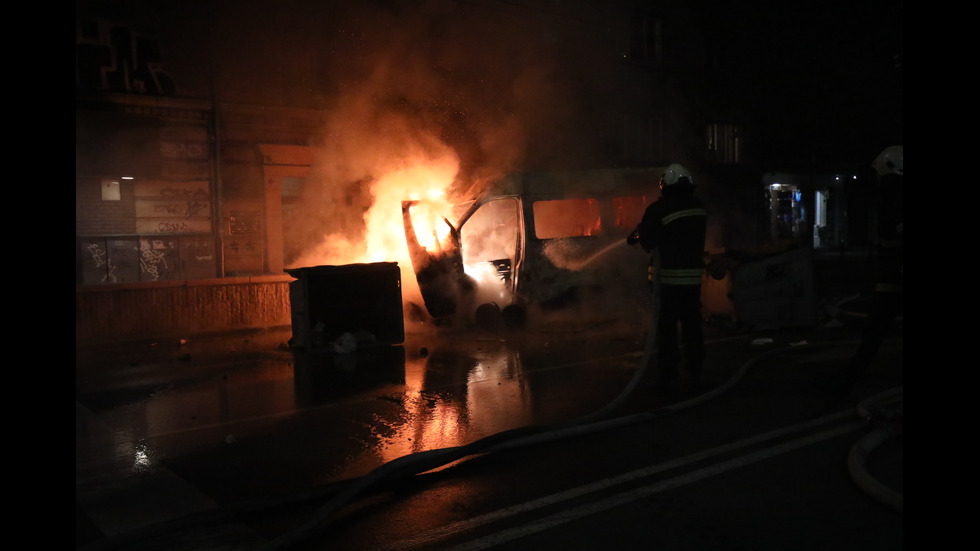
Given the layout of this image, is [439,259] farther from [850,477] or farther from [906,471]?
[906,471]

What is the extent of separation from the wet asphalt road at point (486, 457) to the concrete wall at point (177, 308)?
7.06ft

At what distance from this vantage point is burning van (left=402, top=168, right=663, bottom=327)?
32.7 ft

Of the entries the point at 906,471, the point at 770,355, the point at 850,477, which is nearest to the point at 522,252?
the point at 770,355

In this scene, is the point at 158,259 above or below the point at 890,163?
below

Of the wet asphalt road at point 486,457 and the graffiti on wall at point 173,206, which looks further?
the graffiti on wall at point 173,206

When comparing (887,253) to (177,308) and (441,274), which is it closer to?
(441,274)

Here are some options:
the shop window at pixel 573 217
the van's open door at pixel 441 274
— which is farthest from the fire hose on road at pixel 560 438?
the shop window at pixel 573 217

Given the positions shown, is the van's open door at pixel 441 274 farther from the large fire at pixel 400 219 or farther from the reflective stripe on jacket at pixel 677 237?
the reflective stripe on jacket at pixel 677 237

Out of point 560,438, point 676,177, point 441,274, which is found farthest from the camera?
point 441,274

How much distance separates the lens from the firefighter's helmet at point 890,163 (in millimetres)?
5547

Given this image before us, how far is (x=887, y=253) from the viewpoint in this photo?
5.64 meters

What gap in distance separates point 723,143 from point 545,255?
56.6 feet

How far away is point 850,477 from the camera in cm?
413

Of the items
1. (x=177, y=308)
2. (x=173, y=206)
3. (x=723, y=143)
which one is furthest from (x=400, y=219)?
(x=723, y=143)
